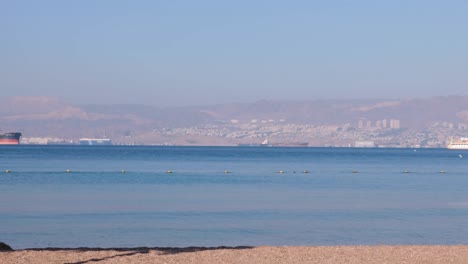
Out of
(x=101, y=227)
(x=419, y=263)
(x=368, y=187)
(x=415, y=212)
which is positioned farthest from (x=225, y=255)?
(x=368, y=187)

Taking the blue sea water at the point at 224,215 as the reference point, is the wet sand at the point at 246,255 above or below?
above

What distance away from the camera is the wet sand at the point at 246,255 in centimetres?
1557

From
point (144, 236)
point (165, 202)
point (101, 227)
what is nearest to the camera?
point (144, 236)

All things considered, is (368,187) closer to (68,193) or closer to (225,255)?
(68,193)

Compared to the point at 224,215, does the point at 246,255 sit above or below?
above

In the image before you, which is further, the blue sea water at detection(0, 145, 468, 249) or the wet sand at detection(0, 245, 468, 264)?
the blue sea water at detection(0, 145, 468, 249)

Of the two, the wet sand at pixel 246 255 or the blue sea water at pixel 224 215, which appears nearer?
the wet sand at pixel 246 255

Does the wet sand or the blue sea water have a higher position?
the wet sand

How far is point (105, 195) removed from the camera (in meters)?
40.8

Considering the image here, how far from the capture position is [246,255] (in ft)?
53.6

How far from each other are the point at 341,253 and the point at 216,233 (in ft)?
25.6

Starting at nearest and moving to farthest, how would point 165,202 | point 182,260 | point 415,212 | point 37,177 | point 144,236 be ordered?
point 182,260 < point 144,236 < point 415,212 < point 165,202 < point 37,177

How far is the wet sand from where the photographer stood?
51.1ft

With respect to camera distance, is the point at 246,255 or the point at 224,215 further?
the point at 224,215
